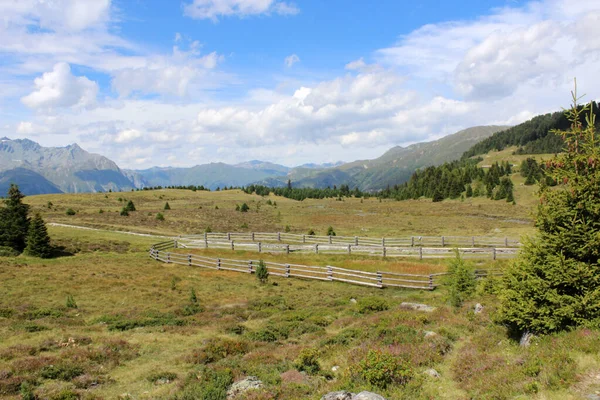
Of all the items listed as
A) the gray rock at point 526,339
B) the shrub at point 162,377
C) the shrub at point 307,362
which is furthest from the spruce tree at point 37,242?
the gray rock at point 526,339

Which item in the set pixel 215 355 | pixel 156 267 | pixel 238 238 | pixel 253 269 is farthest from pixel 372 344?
pixel 238 238

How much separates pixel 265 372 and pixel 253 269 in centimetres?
1875

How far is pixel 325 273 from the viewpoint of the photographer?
26.6 m

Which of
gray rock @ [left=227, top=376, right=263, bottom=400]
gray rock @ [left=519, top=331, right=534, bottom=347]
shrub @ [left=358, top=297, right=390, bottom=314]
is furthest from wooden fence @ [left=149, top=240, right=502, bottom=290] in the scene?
gray rock @ [left=227, top=376, right=263, bottom=400]

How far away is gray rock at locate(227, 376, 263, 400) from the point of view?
8750mm

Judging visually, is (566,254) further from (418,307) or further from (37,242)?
(37,242)

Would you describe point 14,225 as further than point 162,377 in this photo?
Yes

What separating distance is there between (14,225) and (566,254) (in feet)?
137

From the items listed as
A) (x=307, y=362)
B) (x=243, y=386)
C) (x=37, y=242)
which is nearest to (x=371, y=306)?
(x=307, y=362)

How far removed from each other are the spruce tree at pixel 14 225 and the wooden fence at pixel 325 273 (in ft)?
40.4

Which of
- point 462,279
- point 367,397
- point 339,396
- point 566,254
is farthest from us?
point 462,279

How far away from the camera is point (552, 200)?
9.62 m

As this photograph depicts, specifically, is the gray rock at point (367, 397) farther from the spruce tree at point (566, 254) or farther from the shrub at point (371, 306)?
the shrub at point (371, 306)

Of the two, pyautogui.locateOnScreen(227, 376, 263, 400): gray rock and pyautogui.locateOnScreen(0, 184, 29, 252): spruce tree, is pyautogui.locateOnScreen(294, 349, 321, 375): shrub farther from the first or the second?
pyautogui.locateOnScreen(0, 184, 29, 252): spruce tree
